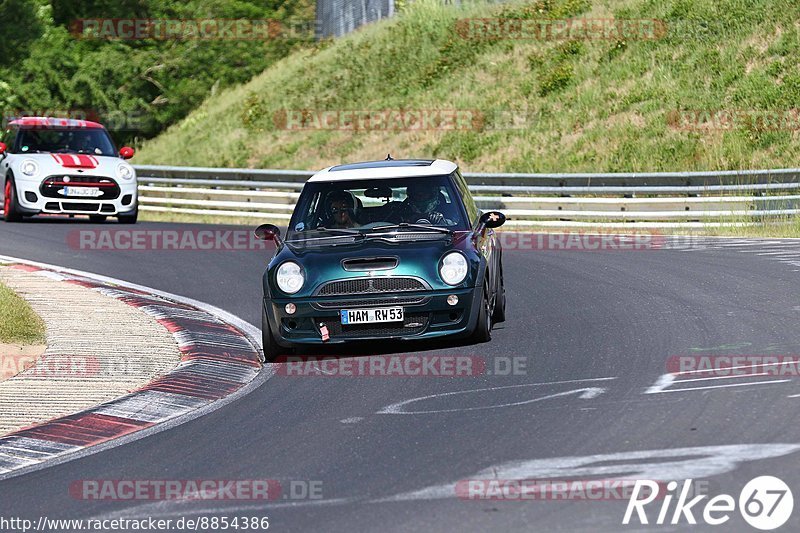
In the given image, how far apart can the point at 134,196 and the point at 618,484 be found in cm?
1796

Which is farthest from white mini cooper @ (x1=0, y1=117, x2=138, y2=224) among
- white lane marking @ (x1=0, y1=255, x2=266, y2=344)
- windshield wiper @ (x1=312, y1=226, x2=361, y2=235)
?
windshield wiper @ (x1=312, y1=226, x2=361, y2=235)

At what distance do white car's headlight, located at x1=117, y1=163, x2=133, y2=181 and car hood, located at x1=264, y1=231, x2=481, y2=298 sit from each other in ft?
41.4

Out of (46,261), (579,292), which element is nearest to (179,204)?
(46,261)

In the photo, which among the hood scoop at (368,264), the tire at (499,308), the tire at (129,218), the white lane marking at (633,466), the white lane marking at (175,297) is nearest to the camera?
the white lane marking at (633,466)

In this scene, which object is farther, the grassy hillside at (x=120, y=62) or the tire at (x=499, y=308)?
the grassy hillside at (x=120, y=62)

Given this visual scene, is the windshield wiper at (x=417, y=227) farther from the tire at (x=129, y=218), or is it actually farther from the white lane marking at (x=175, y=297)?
the tire at (x=129, y=218)

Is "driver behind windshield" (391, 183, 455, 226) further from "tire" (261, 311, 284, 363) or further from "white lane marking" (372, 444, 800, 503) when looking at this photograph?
"white lane marking" (372, 444, 800, 503)

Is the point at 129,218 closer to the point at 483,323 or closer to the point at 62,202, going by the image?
the point at 62,202

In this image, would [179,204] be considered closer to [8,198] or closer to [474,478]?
[8,198]

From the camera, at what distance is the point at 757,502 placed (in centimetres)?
598

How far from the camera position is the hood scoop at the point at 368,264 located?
10586 mm

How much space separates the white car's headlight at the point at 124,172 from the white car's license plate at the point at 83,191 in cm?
45

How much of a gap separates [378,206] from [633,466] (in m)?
5.36


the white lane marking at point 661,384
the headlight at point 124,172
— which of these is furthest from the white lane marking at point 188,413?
the headlight at point 124,172
